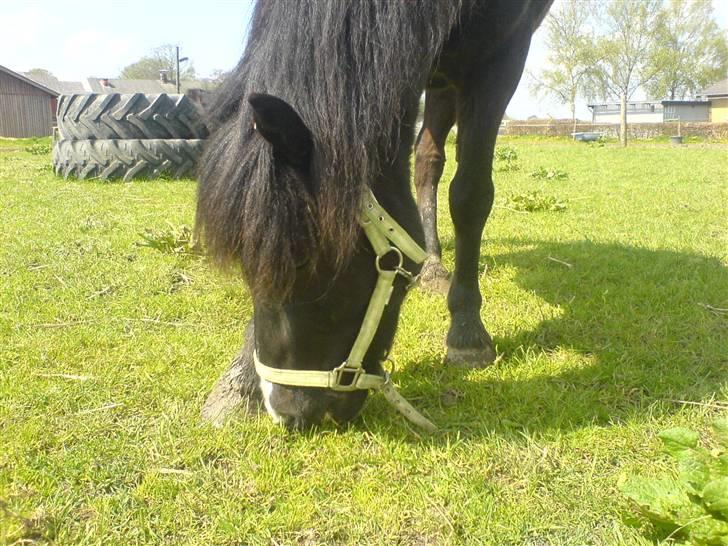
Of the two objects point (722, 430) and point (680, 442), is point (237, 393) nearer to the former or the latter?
point (680, 442)

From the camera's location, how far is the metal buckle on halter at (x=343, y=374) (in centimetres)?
192

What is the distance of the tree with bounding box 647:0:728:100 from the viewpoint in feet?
122

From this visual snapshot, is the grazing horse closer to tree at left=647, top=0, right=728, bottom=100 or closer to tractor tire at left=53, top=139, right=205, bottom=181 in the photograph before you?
tractor tire at left=53, top=139, right=205, bottom=181

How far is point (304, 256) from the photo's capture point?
172cm

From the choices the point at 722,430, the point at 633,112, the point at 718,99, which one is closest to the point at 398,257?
the point at 722,430

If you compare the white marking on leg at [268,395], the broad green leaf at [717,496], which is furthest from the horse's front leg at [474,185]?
the broad green leaf at [717,496]

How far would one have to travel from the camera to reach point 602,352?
2955mm

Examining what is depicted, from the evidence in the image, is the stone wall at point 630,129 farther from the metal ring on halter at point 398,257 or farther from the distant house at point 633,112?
the metal ring on halter at point 398,257

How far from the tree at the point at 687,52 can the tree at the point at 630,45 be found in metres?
0.48

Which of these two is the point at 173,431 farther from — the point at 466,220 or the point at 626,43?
the point at 626,43

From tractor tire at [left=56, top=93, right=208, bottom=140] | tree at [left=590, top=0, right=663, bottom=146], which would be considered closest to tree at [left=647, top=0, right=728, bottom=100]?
tree at [left=590, top=0, right=663, bottom=146]

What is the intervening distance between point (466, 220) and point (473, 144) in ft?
1.27

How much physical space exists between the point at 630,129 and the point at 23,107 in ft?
124

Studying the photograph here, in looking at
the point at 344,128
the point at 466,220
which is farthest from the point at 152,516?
the point at 466,220
